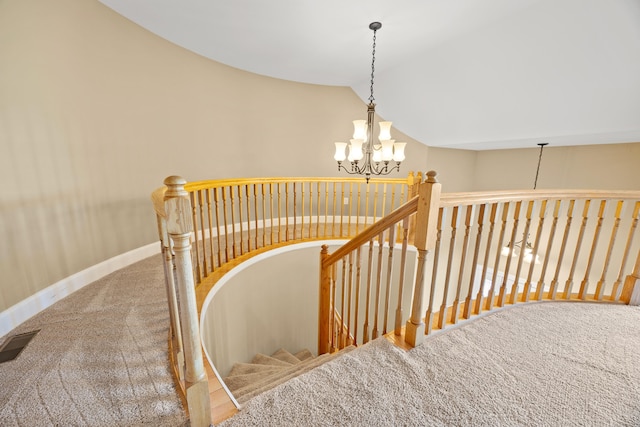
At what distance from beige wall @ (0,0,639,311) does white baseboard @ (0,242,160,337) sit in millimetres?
58

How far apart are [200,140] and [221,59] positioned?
116 centimetres

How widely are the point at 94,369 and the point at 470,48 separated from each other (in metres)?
4.19

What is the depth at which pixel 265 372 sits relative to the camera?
2.68m

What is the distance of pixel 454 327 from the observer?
1.63 m

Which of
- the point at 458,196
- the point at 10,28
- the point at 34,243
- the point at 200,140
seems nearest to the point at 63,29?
the point at 10,28

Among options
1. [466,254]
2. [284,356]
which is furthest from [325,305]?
[284,356]

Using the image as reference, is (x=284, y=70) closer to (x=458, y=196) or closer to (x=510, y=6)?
(x=510, y=6)

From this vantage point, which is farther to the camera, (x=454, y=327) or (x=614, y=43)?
(x=614, y=43)

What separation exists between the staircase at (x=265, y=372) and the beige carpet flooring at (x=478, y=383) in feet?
0.76

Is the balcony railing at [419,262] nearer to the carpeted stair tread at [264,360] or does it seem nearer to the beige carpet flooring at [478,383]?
the beige carpet flooring at [478,383]

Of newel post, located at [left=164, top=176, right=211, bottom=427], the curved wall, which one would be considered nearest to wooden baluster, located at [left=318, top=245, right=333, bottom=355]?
the curved wall

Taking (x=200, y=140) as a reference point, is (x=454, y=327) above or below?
below

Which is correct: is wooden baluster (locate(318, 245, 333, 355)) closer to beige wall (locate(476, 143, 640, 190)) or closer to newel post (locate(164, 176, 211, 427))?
newel post (locate(164, 176, 211, 427))

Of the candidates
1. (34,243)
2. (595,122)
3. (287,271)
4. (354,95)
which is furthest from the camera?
(354,95)
